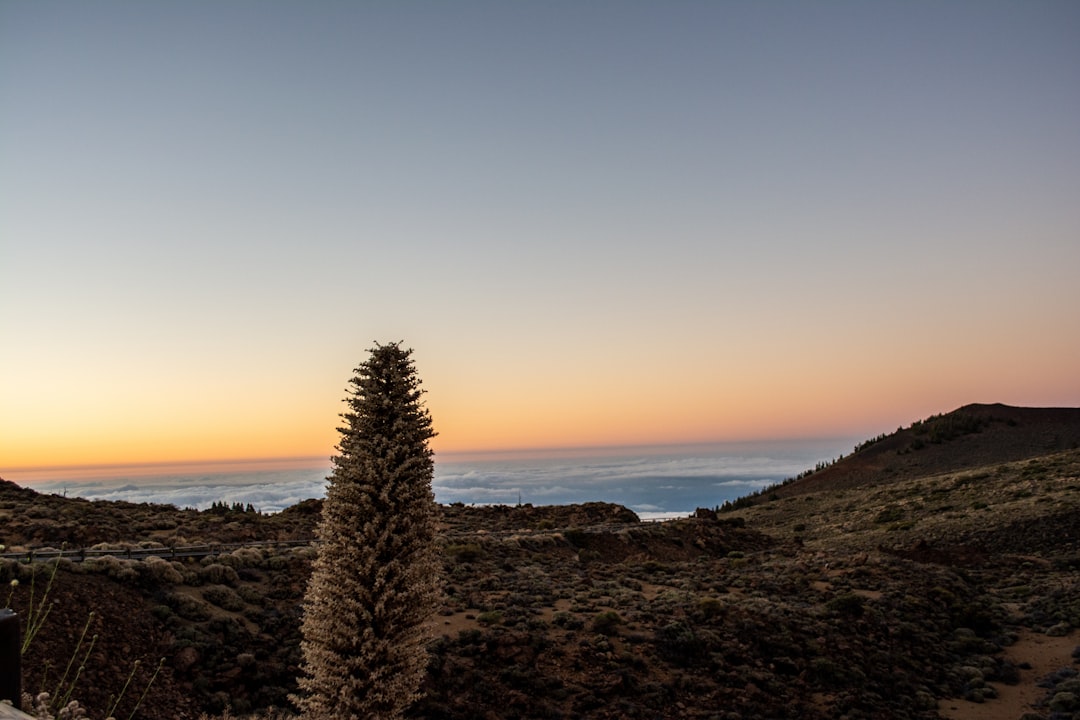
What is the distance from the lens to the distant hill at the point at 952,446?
6975 centimetres

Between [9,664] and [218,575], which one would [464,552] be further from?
[9,664]

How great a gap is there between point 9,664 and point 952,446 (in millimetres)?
85071

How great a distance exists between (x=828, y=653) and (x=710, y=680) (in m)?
4.56

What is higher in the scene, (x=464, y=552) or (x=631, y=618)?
(x=464, y=552)

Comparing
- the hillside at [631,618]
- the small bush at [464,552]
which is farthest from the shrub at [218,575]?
the small bush at [464,552]

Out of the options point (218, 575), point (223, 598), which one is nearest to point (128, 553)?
point (218, 575)

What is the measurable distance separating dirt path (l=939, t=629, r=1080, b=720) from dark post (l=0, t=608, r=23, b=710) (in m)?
22.1

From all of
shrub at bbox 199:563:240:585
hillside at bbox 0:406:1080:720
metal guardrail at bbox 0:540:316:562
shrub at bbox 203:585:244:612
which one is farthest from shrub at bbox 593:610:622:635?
shrub at bbox 199:563:240:585

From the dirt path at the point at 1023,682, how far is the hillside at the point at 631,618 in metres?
0.08

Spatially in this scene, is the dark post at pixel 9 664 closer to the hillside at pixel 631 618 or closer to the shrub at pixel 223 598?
the hillside at pixel 631 618

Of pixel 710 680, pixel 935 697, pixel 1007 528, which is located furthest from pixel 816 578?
pixel 1007 528

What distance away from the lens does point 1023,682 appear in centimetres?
2156

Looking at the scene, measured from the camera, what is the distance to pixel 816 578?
97.8ft

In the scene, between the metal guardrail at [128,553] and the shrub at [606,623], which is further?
the metal guardrail at [128,553]
